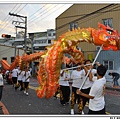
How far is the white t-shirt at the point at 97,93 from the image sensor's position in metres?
2.75

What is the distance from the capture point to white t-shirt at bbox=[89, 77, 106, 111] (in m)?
2.75

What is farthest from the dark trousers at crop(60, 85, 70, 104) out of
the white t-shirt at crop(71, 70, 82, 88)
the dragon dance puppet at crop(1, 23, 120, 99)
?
the dragon dance puppet at crop(1, 23, 120, 99)

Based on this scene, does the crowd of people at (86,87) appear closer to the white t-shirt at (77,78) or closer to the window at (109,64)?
the white t-shirt at (77,78)

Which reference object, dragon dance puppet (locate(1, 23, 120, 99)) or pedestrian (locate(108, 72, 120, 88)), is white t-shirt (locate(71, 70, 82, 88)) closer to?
dragon dance puppet (locate(1, 23, 120, 99))

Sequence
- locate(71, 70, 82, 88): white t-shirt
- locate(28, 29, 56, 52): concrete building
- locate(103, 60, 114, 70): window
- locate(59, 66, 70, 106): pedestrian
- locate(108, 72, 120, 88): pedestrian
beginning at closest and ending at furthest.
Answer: locate(71, 70, 82, 88): white t-shirt, locate(59, 66, 70, 106): pedestrian, locate(28, 29, 56, 52): concrete building, locate(108, 72, 120, 88): pedestrian, locate(103, 60, 114, 70): window

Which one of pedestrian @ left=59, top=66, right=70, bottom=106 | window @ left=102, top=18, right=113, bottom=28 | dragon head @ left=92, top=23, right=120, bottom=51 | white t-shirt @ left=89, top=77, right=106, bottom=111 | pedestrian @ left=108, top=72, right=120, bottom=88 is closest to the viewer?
white t-shirt @ left=89, top=77, right=106, bottom=111

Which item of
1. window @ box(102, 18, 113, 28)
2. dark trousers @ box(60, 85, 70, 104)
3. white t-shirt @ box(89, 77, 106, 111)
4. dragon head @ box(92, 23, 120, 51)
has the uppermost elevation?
window @ box(102, 18, 113, 28)

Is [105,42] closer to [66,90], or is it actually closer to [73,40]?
[73,40]

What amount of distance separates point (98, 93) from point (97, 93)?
0.02 m

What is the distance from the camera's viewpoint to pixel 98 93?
2.78 meters

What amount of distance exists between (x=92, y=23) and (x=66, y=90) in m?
3.07

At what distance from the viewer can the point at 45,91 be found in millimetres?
3035

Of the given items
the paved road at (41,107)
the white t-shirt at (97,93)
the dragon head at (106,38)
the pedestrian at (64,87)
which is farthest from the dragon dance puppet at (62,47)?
the pedestrian at (64,87)

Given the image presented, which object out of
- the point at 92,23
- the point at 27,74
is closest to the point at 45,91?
the point at 27,74
